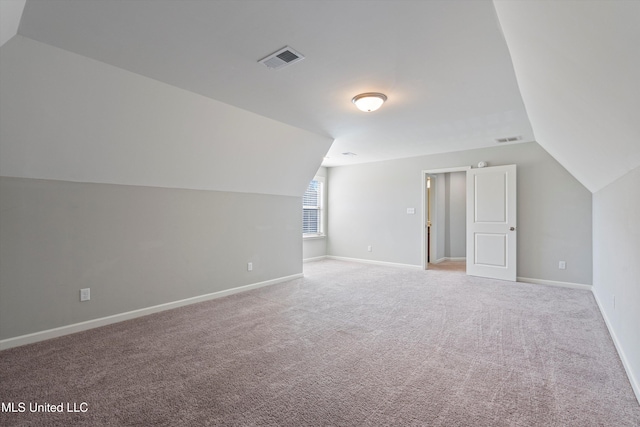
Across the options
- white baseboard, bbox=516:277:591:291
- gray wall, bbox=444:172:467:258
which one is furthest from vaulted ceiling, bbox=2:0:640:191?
gray wall, bbox=444:172:467:258

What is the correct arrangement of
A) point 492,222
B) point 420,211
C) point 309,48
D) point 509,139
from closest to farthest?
point 309,48
point 509,139
point 492,222
point 420,211

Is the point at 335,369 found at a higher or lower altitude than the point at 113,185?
lower

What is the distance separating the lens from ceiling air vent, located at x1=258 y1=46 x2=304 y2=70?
88.7 inches

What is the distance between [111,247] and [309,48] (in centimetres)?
296

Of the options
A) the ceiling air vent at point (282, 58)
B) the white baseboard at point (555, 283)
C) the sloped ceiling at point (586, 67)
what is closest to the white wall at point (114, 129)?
the ceiling air vent at point (282, 58)

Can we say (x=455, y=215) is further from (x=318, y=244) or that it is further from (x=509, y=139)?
(x=318, y=244)

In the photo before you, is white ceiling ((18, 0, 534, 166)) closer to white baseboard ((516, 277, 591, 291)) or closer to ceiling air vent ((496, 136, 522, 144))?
ceiling air vent ((496, 136, 522, 144))

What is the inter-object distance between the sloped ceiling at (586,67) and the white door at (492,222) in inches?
96.2

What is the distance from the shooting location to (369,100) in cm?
310

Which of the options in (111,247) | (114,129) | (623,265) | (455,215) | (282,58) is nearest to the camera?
(282,58)

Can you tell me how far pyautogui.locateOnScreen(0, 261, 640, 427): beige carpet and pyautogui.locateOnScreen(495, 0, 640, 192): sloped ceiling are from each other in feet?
5.41

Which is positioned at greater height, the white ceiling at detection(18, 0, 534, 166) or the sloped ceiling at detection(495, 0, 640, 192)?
the white ceiling at detection(18, 0, 534, 166)

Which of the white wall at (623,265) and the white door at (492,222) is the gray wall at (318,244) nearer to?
the white door at (492,222)

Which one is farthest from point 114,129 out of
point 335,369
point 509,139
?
point 509,139
